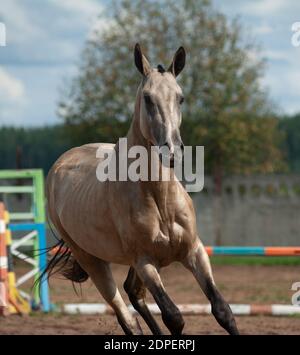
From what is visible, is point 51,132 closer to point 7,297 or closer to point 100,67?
point 100,67

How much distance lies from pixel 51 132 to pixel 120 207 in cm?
1790

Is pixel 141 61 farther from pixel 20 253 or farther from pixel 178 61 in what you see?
pixel 20 253

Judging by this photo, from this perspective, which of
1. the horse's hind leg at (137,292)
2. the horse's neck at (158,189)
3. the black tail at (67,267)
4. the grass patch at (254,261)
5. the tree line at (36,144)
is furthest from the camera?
the tree line at (36,144)

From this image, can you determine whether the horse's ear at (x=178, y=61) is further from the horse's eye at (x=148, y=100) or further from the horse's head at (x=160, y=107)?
the horse's eye at (x=148, y=100)

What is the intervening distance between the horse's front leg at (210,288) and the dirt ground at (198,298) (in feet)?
6.67

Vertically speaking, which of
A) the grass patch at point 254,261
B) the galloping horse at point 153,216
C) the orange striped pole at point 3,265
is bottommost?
the grass patch at point 254,261

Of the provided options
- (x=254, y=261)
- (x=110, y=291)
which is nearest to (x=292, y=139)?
(x=254, y=261)

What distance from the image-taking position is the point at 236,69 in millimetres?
18969

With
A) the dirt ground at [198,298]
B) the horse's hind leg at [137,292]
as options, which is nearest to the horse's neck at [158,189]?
the horse's hind leg at [137,292]

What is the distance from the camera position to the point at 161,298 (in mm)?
5387

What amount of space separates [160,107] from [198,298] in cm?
620

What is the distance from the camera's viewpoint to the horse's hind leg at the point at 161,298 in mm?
5340
